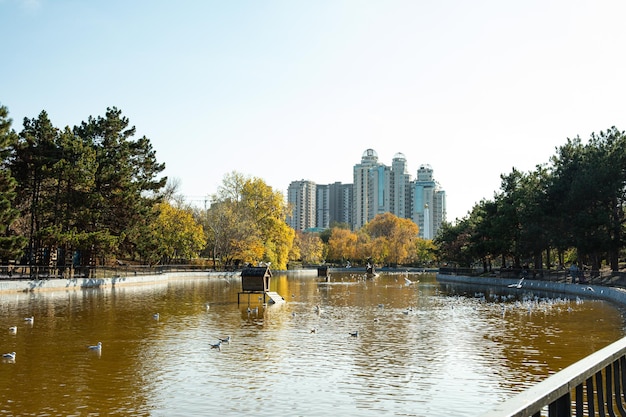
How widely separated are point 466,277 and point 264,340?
173 ft

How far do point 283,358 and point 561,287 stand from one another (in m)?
37.5

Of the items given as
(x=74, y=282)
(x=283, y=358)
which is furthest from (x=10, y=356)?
(x=74, y=282)

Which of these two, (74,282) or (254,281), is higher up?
(254,281)

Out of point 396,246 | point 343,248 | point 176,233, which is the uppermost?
point 176,233

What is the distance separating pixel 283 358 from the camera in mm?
17766

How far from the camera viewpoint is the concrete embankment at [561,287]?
39.0 m

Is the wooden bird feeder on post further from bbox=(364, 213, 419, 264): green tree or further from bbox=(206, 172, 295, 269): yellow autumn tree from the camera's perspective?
bbox=(364, 213, 419, 264): green tree

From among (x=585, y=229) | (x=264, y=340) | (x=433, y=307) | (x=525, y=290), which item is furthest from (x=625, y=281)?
(x=264, y=340)

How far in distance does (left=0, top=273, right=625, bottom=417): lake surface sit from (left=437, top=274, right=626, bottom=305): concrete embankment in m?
6.48

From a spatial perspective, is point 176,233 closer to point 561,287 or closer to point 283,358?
point 561,287

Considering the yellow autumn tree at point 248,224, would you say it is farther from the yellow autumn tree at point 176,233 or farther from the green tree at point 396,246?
the green tree at point 396,246

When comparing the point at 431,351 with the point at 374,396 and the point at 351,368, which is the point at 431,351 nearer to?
the point at 351,368

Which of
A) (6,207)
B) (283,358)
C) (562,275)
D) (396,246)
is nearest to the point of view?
(283,358)

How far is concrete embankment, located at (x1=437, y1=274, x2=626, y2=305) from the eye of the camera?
3905cm
